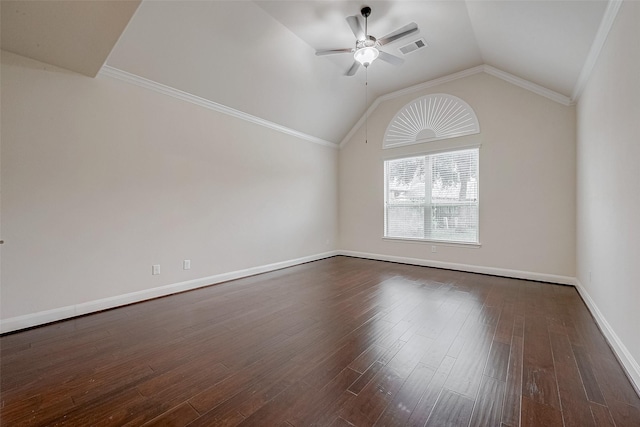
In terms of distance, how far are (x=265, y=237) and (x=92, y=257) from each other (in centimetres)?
248

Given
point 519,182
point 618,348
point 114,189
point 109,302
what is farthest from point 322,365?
point 519,182

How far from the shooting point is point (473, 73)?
4586 mm

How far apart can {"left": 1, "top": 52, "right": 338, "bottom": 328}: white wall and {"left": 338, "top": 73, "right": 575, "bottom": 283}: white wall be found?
11.7ft

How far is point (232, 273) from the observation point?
4285mm

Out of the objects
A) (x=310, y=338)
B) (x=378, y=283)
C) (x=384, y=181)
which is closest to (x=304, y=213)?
(x=384, y=181)

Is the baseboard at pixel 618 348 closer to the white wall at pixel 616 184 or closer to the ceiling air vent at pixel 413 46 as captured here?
the white wall at pixel 616 184

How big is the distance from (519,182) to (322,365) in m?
4.29

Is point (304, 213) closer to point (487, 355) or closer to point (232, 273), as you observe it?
point (232, 273)

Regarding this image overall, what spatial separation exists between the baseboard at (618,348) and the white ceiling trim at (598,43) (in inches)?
103

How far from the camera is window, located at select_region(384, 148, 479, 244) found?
472cm

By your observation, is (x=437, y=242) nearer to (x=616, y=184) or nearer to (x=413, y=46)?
(x=616, y=184)

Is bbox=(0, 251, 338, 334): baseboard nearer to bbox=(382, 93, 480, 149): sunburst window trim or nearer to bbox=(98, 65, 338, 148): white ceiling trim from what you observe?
bbox=(98, 65, 338, 148): white ceiling trim

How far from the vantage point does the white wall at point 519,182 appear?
A: 3869 millimetres

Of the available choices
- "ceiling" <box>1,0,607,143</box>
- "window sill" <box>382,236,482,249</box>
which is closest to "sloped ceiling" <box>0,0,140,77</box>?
"ceiling" <box>1,0,607,143</box>
